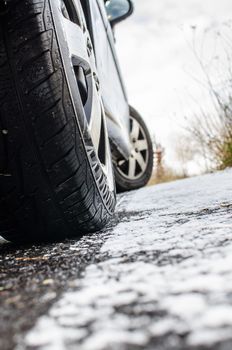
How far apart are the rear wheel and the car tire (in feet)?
6.82

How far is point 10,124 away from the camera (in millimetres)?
819

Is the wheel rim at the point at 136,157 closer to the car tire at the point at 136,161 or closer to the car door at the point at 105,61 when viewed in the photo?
the car tire at the point at 136,161

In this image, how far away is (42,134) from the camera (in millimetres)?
820

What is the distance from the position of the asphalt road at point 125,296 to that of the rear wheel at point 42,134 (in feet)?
0.56

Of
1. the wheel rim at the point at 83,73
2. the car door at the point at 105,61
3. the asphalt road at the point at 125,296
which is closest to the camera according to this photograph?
the asphalt road at the point at 125,296

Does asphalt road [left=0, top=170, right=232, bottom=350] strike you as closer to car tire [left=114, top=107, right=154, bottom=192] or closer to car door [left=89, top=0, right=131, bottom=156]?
car door [left=89, top=0, right=131, bottom=156]

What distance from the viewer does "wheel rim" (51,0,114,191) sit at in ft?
3.00

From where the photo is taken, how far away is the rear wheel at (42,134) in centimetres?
80

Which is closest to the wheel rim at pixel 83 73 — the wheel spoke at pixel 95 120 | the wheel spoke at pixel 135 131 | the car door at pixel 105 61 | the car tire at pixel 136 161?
the wheel spoke at pixel 95 120

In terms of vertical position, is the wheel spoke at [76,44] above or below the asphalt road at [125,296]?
above

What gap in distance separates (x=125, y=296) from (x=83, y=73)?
Answer: 84 cm

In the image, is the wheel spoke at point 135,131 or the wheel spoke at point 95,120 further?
the wheel spoke at point 135,131

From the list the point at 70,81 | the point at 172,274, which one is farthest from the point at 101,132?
the point at 172,274

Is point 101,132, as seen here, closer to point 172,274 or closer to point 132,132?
point 172,274
